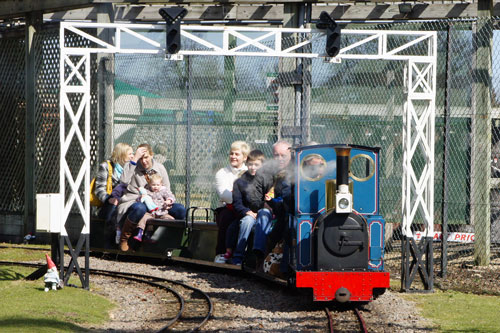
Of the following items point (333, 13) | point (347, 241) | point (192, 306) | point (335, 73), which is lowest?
point (192, 306)

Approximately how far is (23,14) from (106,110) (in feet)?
8.58

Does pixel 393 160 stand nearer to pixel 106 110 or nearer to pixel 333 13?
pixel 333 13

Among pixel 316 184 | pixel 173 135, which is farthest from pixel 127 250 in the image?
pixel 316 184

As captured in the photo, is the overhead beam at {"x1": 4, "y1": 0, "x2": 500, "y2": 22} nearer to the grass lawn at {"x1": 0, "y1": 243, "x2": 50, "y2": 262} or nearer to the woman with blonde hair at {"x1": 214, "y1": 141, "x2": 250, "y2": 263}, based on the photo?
the woman with blonde hair at {"x1": 214, "y1": 141, "x2": 250, "y2": 263}

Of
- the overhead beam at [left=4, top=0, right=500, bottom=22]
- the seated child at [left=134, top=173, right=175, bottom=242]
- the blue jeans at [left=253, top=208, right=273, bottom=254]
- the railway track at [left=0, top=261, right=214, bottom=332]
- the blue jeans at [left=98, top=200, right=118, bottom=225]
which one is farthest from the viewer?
the overhead beam at [left=4, top=0, right=500, bottom=22]

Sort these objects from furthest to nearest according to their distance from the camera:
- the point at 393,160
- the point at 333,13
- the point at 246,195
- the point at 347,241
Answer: the point at 333,13
the point at 393,160
the point at 246,195
the point at 347,241

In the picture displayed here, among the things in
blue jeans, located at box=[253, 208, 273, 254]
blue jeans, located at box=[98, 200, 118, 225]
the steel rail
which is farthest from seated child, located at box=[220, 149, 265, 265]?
blue jeans, located at box=[98, 200, 118, 225]

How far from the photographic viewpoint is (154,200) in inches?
520

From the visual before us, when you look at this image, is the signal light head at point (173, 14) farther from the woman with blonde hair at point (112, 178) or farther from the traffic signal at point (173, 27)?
the woman with blonde hair at point (112, 178)

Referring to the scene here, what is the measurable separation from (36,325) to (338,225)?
3.22 metres

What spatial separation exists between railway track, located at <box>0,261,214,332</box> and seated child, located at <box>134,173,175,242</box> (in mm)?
1273

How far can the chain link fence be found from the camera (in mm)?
12391

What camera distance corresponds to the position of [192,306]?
9430 millimetres

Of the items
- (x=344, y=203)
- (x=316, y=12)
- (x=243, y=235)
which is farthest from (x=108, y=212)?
(x=344, y=203)
